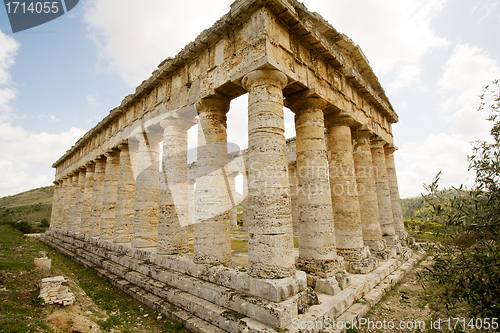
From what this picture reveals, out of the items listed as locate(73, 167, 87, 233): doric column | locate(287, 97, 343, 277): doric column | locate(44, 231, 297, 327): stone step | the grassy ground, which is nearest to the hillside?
locate(73, 167, 87, 233): doric column

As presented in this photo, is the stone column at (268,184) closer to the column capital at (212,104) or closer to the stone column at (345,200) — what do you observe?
the column capital at (212,104)

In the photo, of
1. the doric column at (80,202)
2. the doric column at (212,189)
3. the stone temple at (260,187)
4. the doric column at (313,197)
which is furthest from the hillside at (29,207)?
the doric column at (313,197)

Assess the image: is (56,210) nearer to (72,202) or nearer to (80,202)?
(72,202)

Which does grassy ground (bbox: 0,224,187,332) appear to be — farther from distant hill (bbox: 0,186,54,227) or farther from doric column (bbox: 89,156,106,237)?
distant hill (bbox: 0,186,54,227)

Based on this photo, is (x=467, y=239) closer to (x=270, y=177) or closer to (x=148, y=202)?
(x=270, y=177)

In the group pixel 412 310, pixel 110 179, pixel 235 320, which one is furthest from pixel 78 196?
pixel 412 310

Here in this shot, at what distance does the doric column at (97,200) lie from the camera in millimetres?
14977

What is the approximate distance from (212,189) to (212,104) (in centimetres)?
268

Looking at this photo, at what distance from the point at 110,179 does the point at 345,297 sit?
42.9 feet

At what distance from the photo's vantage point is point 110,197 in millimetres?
13625

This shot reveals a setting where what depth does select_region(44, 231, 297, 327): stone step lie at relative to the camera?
4.77m

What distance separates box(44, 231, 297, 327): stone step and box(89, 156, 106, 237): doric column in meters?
6.28

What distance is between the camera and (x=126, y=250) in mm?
10711

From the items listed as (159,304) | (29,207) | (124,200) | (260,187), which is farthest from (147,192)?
(29,207)
